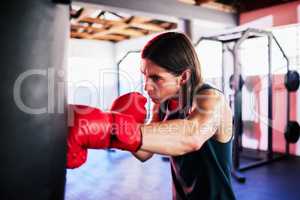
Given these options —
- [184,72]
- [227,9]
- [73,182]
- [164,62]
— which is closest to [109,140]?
[164,62]

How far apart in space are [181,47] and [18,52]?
0.68 metres

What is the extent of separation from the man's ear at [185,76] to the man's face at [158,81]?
0.10 ft

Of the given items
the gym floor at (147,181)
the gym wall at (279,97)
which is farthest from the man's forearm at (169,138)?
the gym wall at (279,97)

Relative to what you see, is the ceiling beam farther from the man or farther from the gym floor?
the man

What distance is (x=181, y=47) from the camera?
109 cm

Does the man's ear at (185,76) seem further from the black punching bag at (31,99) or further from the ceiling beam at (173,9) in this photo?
the ceiling beam at (173,9)

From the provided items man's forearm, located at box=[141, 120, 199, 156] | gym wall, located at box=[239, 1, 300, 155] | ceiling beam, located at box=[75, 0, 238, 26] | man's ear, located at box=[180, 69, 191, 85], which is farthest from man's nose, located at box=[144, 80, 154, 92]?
gym wall, located at box=[239, 1, 300, 155]

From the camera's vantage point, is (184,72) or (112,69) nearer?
(184,72)

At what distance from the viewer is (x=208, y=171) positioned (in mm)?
1083

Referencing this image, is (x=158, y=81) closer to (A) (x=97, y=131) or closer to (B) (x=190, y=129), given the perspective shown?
(B) (x=190, y=129)

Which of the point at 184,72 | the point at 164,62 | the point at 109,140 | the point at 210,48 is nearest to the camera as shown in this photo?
the point at 109,140

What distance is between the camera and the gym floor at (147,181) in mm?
2951

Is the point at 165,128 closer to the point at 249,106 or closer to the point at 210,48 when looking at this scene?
the point at 249,106

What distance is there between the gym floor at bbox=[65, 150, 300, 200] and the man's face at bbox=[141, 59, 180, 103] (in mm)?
2033
